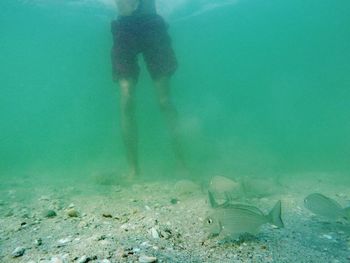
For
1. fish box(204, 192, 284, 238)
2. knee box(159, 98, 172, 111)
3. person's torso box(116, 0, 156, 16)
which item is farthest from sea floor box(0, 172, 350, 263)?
person's torso box(116, 0, 156, 16)

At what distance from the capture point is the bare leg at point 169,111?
8945 millimetres

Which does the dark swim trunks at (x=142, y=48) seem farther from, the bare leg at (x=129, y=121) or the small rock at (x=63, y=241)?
the small rock at (x=63, y=241)

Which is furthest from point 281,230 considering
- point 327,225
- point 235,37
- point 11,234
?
point 235,37

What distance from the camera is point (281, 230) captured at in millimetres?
3871

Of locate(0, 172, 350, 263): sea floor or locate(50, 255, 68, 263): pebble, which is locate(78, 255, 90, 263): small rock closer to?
locate(0, 172, 350, 263): sea floor

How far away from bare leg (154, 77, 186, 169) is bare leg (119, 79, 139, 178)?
70 cm

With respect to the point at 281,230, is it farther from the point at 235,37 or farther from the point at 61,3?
the point at 235,37

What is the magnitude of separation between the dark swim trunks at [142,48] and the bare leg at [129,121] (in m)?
0.26

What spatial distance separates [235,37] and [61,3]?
34.5 m

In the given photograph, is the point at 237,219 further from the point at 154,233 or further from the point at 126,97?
the point at 126,97

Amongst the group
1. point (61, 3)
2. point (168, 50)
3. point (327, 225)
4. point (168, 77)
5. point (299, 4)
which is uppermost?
point (299, 4)

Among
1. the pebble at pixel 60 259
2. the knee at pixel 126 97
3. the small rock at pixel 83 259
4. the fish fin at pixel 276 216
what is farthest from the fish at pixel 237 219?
the knee at pixel 126 97

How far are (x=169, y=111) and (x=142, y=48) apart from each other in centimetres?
192

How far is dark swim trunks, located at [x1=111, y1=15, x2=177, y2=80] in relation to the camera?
8812 millimetres
